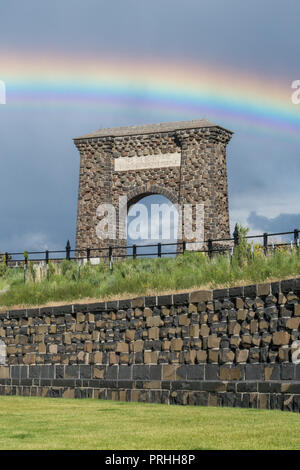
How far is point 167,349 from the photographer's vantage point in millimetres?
20734

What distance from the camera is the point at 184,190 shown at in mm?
41500

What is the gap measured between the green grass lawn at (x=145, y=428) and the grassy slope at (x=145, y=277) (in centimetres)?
477

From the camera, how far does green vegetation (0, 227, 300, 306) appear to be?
21406mm

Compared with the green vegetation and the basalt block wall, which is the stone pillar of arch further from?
the basalt block wall

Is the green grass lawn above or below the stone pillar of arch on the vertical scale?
below

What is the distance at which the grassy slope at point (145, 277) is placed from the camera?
21.3m

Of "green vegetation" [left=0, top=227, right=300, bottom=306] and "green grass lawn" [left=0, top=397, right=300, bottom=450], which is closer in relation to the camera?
"green grass lawn" [left=0, top=397, right=300, bottom=450]

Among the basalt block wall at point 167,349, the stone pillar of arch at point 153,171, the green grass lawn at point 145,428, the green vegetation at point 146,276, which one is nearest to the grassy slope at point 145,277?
the green vegetation at point 146,276

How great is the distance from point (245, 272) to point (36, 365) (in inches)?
269

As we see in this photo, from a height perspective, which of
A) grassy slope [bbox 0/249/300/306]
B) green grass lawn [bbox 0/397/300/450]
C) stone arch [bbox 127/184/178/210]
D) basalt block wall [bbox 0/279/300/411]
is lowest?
green grass lawn [bbox 0/397/300/450]

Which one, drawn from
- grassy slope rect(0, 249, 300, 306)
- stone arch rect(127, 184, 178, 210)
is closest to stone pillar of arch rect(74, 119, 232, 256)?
stone arch rect(127, 184, 178, 210)

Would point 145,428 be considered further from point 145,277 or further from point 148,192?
point 148,192
